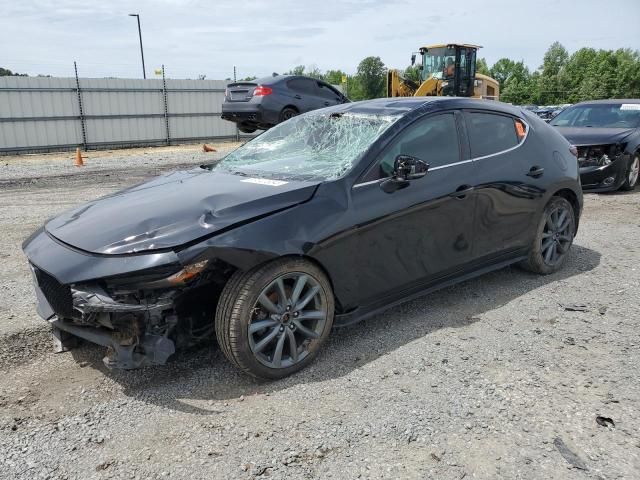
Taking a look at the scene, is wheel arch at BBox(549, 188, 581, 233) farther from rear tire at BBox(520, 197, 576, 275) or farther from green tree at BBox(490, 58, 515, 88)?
green tree at BBox(490, 58, 515, 88)

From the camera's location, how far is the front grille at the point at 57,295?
2.91m

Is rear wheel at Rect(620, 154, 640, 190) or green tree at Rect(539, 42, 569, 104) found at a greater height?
green tree at Rect(539, 42, 569, 104)

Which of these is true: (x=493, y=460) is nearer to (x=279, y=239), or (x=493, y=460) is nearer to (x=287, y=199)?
(x=279, y=239)

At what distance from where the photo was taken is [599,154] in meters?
8.98

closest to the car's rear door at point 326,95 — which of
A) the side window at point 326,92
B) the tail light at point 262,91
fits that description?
the side window at point 326,92

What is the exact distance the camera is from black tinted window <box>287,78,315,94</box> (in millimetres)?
12641

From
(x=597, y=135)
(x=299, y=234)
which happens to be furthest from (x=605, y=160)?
(x=299, y=234)

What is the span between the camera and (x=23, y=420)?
9.37 ft

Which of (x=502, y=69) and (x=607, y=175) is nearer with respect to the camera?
(x=607, y=175)

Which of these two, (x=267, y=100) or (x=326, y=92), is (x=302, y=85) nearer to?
(x=326, y=92)

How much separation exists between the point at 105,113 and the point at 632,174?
1720cm

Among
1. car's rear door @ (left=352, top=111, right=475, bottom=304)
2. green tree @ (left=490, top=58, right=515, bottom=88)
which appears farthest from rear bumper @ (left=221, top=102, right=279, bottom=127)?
green tree @ (left=490, top=58, right=515, bottom=88)

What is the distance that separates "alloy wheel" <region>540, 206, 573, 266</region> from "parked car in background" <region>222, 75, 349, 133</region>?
8.14 m

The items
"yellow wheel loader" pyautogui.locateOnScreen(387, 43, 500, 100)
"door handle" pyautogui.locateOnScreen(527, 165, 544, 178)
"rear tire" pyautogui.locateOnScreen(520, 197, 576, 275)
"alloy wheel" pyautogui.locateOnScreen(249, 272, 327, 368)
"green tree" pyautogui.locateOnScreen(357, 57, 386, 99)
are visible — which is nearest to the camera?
"alloy wheel" pyautogui.locateOnScreen(249, 272, 327, 368)
